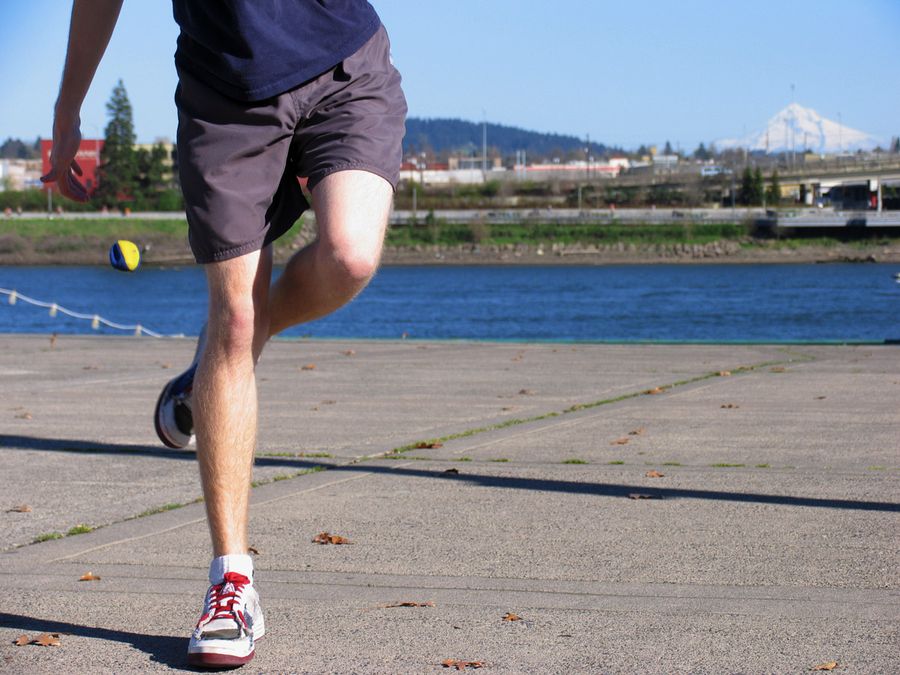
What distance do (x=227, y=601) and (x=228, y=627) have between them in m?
0.10

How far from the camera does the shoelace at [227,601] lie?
103 inches

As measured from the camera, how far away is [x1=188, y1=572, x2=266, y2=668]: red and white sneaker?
8.37 ft

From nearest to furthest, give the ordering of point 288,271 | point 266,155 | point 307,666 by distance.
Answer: point 307,666 < point 266,155 < point 288,271

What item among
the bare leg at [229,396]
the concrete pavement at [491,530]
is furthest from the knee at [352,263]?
the concrete pavement at [491,530]

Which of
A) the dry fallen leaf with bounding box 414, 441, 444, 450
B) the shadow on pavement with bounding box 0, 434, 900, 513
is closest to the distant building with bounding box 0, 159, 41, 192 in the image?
the shadow on pavement with bounding box 0, 434, 900, 513

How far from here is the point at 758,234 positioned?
10975 centimetres

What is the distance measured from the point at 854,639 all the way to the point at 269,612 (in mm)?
1303

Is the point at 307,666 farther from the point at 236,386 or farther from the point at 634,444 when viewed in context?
the point at 634,444

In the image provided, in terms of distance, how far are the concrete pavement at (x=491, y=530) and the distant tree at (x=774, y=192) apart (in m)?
126

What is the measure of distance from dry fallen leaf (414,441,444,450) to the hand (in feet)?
8.34

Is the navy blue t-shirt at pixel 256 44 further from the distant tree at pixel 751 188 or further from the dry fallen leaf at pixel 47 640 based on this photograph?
the distant tree at pixel 751 188

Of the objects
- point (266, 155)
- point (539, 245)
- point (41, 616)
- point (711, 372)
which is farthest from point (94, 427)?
point (539, 245)

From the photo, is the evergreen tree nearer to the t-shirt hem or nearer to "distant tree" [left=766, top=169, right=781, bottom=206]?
"distant tree" [left=766, top=169, right=781, bottom=206]

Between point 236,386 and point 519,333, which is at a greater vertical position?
point 236,386
